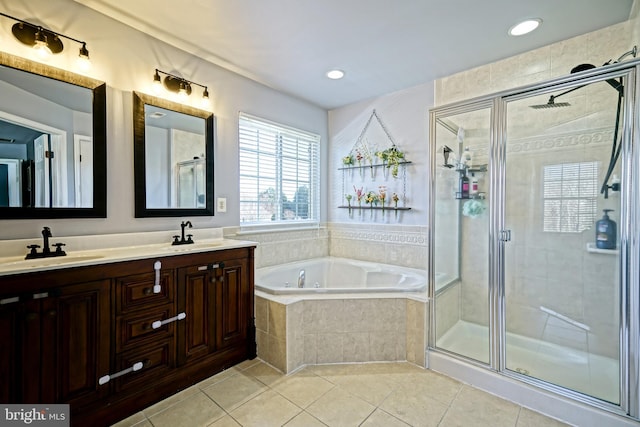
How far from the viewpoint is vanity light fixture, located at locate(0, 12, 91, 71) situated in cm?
158

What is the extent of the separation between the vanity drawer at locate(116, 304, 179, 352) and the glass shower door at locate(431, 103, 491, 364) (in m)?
1.97

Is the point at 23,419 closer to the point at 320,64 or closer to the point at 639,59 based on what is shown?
the point at 320,64

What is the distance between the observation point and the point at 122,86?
201 cm

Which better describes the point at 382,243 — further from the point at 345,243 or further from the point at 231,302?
the point at 231,302

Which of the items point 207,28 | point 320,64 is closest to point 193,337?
point 207,28

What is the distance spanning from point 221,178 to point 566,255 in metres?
2.95

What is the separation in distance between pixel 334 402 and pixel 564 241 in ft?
6.87

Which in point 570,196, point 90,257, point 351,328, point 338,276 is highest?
point 570,196

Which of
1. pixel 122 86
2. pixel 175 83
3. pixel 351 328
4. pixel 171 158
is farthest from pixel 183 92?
pixel 351 328

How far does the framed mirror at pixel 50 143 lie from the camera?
157 centimetres

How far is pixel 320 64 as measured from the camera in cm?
258

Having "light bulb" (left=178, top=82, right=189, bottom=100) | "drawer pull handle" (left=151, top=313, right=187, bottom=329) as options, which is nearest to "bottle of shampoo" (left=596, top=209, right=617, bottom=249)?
"drawer pull handle" (left=151, top=313, right=187, bottom=329)

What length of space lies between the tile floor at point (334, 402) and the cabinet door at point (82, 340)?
347 mm

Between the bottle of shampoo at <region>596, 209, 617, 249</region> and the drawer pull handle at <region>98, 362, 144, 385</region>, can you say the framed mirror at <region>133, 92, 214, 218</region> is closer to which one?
the drawer pull handle at <region>98, 362, 144, 385</region>
